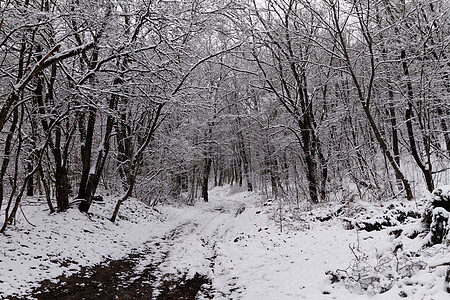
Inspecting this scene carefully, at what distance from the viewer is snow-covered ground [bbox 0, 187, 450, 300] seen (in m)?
4.36

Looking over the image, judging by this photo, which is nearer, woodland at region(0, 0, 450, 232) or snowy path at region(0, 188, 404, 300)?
snowy path at region(0, 188, 404, 300)

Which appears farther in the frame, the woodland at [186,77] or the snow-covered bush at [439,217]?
the woodland at [186,77]

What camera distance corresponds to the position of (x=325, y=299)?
414 cm

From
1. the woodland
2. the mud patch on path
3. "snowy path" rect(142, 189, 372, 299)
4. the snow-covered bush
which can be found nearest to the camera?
the snow-covered bush

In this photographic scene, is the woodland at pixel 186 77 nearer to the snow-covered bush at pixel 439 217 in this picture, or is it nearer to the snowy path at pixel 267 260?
the snowy path at pixel 267 260

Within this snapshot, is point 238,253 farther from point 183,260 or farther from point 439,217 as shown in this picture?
point 439,217

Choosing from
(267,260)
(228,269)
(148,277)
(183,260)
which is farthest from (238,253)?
(148,277)

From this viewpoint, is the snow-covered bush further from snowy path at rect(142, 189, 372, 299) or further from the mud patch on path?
the mud patch on path

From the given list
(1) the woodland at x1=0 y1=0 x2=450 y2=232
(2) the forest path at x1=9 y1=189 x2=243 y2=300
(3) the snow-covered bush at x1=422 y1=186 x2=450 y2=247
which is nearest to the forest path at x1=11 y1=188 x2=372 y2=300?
(2) the forest path at x1=9 y1=189 x2=243 y2=300

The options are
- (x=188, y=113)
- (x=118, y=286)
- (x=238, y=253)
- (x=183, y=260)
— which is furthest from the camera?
(x=188, y=113)

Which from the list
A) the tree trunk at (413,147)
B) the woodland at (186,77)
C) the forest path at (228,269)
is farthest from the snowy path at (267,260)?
the tree trunk at (413,147)

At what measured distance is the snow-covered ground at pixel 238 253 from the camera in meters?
4.36

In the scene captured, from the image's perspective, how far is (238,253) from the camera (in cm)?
749

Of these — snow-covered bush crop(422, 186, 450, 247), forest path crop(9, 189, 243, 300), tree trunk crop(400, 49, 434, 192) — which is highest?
tree trunk crop(400, 49, 434, 192)
